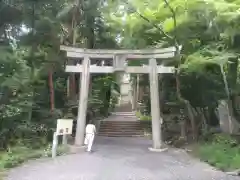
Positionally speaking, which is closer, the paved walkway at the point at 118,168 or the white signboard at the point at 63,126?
the paved walkway at the point at 118,168

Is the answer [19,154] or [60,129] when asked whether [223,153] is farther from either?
[19,154]

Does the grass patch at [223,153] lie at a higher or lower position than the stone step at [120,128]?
lower

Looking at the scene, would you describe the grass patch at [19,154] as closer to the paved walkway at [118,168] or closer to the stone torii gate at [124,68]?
the paved walkway at [118,168]

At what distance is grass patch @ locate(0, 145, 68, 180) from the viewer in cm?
962

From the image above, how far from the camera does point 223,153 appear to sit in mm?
10719

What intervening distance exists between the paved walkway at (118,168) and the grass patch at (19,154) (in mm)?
385

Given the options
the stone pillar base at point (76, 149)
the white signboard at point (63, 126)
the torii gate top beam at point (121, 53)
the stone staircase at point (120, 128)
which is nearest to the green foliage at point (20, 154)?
the stone pillar base at point (76, 149)

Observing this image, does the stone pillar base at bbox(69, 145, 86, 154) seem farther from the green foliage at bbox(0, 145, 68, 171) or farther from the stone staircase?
the stone staircase

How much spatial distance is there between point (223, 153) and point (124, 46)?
29.9 ft

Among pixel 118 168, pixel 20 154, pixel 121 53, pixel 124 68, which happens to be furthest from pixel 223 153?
pixel 20 154

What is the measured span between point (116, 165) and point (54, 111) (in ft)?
22.3

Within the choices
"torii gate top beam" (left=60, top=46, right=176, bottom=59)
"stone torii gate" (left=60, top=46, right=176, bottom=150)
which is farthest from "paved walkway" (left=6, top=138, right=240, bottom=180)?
"torii gate top beam" (left=60, top=46, right=176, bottom=59)

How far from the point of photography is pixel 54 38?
52.3 ft

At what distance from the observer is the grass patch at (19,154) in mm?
9617
